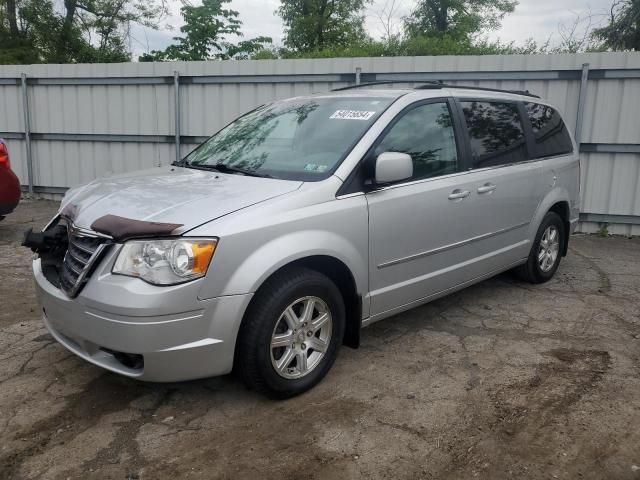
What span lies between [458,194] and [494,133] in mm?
876

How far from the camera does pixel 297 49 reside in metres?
32.1

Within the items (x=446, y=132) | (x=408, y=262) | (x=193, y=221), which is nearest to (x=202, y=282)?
(x=193, y=221)

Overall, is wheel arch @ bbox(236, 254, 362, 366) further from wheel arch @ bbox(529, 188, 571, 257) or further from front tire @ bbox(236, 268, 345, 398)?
wheel arch @ bbox(529, 188, 571, 257)

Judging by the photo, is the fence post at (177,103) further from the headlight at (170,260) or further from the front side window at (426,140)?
the headlight at (170,260)

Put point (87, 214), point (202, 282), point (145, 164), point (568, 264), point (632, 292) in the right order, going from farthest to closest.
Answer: point (145, 164), point (568, 264), point (632, 292), point (87, 214), point (202, 282)

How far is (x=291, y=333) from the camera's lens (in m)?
3.12

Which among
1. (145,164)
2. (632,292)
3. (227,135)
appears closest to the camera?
(227,135)

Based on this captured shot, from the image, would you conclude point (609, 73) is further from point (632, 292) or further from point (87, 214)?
point (87, 214)

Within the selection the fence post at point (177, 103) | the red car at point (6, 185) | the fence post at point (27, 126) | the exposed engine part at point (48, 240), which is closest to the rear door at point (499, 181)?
the exposed engine part at point (48, 240)


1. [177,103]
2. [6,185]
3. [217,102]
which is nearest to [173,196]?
[6,185]

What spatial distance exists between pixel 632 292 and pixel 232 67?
248 inches

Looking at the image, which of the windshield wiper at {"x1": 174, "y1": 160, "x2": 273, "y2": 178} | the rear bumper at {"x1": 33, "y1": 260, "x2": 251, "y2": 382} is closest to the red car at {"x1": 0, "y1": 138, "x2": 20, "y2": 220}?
the windshield wiper at {"x1": 174, "y1": 160, "x2": 273, "y2": 178}

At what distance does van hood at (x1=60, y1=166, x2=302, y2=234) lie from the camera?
9.50 ft

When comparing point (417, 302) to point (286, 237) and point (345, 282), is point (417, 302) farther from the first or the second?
point (286, 237)
